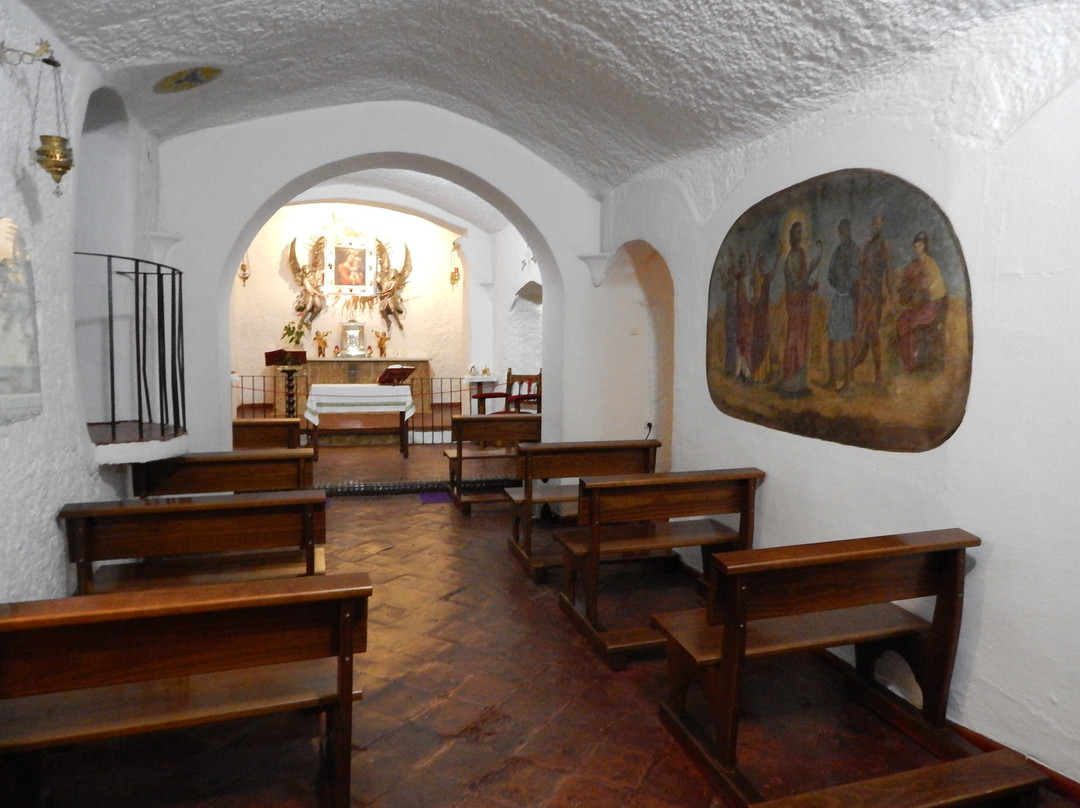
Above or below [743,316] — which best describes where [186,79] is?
above

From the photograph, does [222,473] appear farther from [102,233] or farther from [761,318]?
[761,318]

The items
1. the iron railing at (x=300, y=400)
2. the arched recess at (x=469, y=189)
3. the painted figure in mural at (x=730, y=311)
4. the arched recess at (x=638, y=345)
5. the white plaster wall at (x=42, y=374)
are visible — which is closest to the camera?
the white plaster wall at (x=42, y=374)

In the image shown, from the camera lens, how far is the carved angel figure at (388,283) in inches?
527

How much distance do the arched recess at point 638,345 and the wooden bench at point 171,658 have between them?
438 cm

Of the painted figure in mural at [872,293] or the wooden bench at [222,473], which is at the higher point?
the painted figure in mural at [872,293]

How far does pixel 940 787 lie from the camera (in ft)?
7.19

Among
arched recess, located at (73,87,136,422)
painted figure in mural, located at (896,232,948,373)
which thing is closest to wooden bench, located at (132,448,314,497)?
arched recess, located at (73,87,136,422)

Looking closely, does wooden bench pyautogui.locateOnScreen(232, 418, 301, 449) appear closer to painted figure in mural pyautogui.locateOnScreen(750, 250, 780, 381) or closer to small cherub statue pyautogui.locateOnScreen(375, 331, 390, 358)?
painted figure in mural pyautogui.locateOnScreen(750, 250, 780, 381)

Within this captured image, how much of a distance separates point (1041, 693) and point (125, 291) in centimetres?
514

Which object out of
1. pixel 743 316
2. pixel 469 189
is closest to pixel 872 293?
pixel 743 316

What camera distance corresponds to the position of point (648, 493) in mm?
3748

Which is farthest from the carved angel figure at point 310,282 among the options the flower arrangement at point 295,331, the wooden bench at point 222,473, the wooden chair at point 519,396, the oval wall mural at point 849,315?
the oval wall mural at point 849,315

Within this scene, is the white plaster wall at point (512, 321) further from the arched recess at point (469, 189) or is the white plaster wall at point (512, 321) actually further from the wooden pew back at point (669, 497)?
the wooden pew back at point (669, 497)

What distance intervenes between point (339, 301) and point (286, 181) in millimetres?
8207
